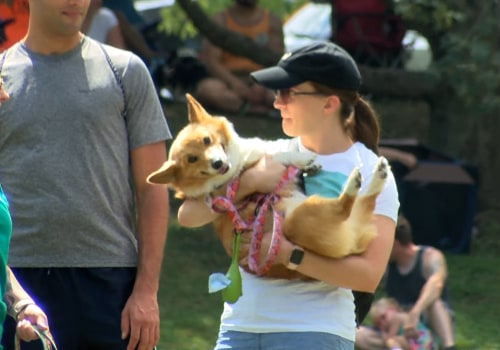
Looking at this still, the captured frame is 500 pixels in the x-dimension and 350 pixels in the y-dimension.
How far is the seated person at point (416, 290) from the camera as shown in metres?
7.25

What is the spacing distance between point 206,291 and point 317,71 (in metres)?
4.89

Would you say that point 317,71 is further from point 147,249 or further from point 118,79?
point 147,249

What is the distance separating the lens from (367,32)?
1402 cm

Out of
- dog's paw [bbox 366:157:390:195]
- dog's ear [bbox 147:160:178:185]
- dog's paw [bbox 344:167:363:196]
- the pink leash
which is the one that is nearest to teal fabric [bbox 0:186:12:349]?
dog's ear [bbox 147:160:178:185]

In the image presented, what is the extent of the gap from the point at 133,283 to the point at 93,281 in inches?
5.9

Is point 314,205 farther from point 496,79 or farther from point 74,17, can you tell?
point 496,79

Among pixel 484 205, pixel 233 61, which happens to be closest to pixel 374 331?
pixel 484 205

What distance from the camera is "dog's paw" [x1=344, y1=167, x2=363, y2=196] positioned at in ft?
11.8

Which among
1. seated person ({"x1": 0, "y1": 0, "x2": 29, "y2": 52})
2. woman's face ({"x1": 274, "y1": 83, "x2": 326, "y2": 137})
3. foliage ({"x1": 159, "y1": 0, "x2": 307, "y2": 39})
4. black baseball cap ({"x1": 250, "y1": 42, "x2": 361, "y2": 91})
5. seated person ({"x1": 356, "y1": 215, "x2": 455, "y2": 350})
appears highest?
black baseball cap ({"x1": 250, "y1": 42, "x2": 361, "y2": 91})

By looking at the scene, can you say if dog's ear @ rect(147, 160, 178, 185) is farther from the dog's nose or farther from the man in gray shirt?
the man in gray shirt

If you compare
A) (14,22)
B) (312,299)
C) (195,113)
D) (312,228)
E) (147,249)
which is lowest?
(14,22)

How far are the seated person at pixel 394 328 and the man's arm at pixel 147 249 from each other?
3.21 m

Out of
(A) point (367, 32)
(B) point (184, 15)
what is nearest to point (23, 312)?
(B) point (184, 15)

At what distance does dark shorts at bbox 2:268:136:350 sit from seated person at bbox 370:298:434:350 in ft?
10.9
